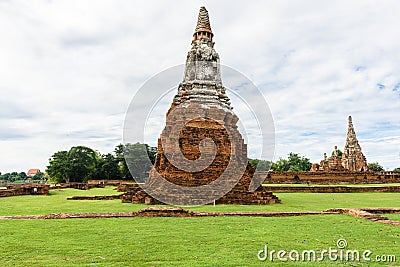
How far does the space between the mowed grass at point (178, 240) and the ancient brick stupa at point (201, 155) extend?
19.0 feet

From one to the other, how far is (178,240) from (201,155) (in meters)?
11.1

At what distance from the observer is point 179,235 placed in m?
8.95

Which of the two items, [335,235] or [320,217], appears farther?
[320,217]

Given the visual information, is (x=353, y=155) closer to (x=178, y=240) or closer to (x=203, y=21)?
(x=203, y=21)

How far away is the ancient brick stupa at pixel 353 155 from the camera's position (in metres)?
51.6

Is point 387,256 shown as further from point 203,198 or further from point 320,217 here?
point 203,198

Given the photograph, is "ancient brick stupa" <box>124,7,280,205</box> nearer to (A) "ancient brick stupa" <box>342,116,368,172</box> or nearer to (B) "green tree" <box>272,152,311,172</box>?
(A) "ancient brick stupa" <box>342,116,368,172</box>

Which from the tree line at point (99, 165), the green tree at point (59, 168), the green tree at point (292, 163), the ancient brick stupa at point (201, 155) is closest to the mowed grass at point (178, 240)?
the ancient brick stupa at point (201, 155)

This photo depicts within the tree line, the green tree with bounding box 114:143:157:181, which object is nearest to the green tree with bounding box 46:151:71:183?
the tree line

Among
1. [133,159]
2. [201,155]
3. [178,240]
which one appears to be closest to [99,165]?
[133,159]

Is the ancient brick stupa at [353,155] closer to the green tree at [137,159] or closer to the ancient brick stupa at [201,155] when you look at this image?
the green tree at [137,159]

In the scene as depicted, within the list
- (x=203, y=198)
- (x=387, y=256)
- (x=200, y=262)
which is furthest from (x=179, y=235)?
(x=203, y=198)

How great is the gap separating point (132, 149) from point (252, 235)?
46214 mm

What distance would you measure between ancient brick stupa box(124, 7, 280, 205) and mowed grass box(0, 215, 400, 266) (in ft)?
19.0
